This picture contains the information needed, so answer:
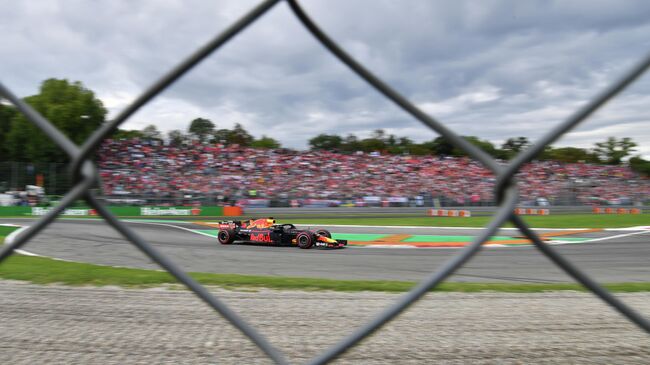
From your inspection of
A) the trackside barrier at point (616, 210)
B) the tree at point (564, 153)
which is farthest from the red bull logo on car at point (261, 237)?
the trackside barrier at point (616, 210)

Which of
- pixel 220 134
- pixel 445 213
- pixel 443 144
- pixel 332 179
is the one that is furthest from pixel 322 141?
pixel 445 213

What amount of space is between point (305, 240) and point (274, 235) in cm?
95

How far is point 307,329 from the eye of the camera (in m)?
2.75

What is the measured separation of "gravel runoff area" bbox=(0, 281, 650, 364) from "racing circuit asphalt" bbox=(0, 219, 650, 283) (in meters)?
3.89

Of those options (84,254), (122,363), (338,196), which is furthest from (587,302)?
(338,196)

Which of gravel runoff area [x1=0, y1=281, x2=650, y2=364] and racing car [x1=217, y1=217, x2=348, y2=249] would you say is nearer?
gravel runoff area [x1=0, y1=281, x2=650, y2=364]

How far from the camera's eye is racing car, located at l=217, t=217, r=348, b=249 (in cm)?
1216

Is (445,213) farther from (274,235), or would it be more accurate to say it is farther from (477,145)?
(477,145)

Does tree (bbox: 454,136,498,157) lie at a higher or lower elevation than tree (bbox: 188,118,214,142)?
lower

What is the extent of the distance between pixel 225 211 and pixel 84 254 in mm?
12651

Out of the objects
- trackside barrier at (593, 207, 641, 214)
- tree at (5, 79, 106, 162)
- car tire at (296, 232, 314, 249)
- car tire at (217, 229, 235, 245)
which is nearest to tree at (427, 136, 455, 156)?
tree at (5, 79, 106, 162)

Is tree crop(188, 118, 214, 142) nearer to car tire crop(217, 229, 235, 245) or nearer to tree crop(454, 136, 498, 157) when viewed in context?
tree crop(454, 136, 498, 157)

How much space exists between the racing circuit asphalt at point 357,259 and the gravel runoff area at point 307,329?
3.89 meters

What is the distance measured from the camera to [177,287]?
4121mm
